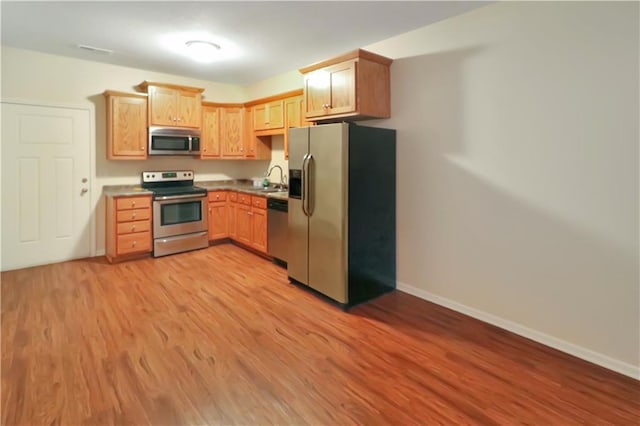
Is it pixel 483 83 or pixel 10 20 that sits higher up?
pixel 10 20

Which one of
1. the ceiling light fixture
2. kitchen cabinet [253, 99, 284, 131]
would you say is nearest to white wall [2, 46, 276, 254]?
kitchen cabinet [253, 99, 284, 131]

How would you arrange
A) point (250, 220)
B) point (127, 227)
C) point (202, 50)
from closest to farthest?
point (202, 50), point (127, 227), point (250, 220)

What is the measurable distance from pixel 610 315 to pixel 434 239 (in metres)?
1.45

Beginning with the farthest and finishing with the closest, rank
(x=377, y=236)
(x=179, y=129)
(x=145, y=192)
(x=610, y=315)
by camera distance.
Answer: (x=179, y=129), (x=145, y=192), (x=377, y=236), (x=610, y=315)

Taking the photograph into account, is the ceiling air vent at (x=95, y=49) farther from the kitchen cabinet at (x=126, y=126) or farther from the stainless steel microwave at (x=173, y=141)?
the stainless steel microwave at (x=173, y=141)

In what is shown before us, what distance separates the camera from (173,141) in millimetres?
5238

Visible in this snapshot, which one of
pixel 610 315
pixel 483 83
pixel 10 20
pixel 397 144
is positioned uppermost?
pixel 10 20

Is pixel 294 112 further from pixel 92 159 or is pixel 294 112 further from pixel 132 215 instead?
pixel 92 159

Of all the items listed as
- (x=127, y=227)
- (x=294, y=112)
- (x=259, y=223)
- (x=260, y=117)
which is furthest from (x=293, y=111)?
(x=127, y=227)

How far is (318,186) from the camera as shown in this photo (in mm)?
3535

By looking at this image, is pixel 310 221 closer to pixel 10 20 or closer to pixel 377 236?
pixel 377 236

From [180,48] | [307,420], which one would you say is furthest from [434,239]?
[180,48]

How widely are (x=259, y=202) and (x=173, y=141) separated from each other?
63.5 inches

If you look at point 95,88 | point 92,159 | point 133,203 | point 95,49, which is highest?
point 95,49
